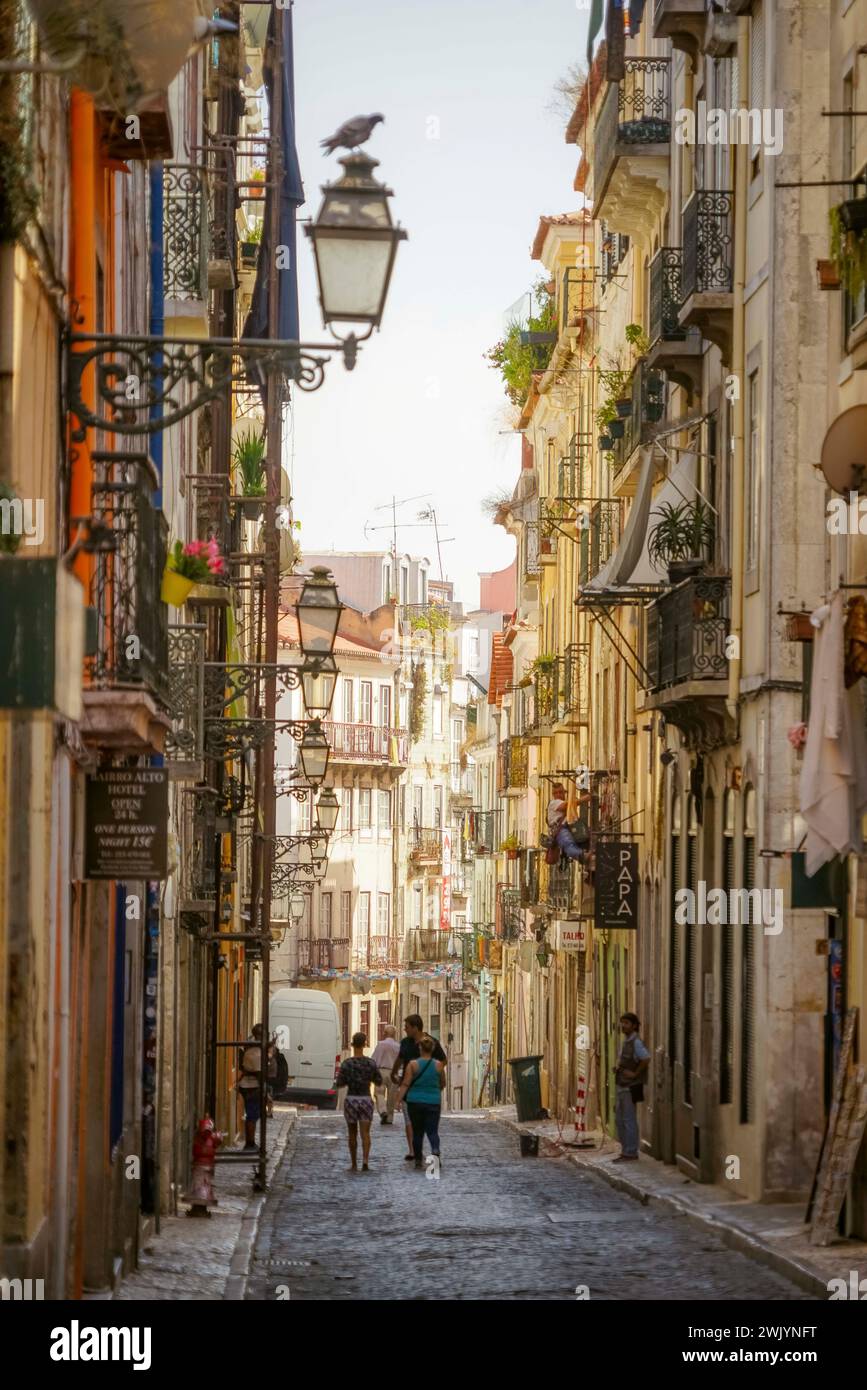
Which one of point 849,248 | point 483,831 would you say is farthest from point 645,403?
point 483,831

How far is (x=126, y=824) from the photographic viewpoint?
45.5 feet

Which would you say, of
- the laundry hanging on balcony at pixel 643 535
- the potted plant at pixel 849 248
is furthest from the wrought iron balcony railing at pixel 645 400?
the potted plant at pixel 849 248

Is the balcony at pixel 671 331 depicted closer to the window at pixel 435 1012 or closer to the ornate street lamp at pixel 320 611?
the ornate street lamp at pixel 320 611

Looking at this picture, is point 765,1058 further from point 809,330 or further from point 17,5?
point 17,5

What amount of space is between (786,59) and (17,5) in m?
13.3

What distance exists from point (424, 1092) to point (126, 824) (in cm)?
1362

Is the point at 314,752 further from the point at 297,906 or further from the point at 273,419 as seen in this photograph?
the point at 297,906

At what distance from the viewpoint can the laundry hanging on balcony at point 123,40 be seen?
10.2 metres

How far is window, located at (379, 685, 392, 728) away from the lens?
285ft

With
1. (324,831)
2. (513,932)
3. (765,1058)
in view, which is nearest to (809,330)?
(765,1058)

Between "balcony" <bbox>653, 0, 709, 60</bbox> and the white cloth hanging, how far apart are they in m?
12.5

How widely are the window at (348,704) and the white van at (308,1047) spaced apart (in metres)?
26.0

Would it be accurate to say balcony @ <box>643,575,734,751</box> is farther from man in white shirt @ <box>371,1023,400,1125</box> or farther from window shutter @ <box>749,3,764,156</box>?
man in white shirt @ <box>371,1023,400,1125</box>

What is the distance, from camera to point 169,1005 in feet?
68.6
